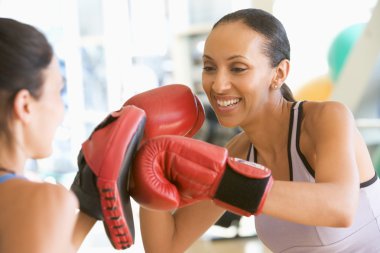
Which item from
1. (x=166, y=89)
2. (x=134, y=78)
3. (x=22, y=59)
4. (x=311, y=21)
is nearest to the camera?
(x=22, y=59)

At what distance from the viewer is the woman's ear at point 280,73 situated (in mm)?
1541

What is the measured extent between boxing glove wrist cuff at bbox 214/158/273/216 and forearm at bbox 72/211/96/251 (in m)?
0.27

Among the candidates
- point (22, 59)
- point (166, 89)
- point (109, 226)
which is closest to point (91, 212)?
point (109, 226)

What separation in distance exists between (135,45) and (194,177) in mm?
4628

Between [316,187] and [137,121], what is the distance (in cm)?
41

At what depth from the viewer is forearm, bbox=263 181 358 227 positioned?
1.15 meters

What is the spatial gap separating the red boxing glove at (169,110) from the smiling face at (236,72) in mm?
76

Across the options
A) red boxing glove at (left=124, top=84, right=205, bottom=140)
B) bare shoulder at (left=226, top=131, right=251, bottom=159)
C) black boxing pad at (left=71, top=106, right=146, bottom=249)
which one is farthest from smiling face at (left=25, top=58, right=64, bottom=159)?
bare shoulder at (left=226, top=131, right=251, bottom=159)

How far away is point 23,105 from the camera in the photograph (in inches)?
39.1

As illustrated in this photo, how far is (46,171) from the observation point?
570 cm

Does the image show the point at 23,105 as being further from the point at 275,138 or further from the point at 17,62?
the point at 275,138

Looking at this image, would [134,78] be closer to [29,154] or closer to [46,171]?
[46,171]

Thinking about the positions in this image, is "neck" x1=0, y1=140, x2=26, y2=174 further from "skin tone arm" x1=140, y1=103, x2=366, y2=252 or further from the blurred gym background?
the blurred gym background

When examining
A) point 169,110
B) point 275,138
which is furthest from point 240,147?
point 169,110
